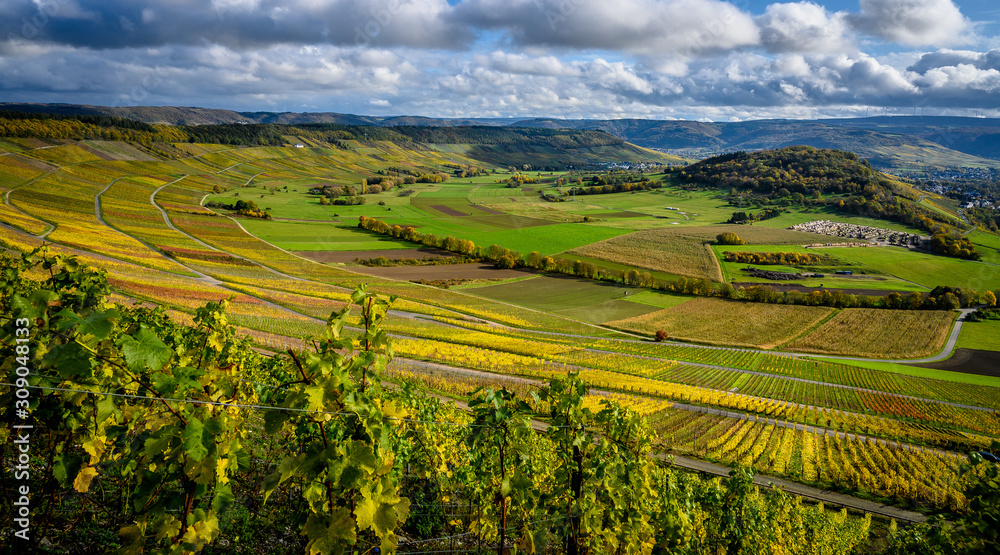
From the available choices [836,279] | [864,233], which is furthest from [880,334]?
[864,233]

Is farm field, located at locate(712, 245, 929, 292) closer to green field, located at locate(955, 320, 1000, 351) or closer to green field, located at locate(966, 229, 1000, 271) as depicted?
green field, located at locate(955, 320, 1000, 351)

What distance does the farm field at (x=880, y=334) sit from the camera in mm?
64231

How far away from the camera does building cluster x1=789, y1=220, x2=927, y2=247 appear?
11988cm

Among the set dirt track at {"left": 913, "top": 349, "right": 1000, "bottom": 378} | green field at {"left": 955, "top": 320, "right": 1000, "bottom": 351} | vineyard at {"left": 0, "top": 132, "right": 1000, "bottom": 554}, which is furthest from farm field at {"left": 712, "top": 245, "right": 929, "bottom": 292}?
dirt track at {"left": 913, "top": 349, "right": 1000, "bottom": 378}

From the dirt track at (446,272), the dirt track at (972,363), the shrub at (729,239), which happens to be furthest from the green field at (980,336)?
the dirt track at (446,272)

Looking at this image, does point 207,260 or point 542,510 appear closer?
point 542,510

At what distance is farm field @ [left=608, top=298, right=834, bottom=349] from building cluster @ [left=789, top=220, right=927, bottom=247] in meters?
64.2

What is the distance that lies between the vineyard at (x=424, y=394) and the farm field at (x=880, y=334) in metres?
0.49

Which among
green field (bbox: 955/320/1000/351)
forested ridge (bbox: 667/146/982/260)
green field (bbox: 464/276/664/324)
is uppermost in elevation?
forested ridge (bbox: 667/146/982/260)

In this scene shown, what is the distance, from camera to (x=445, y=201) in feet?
532

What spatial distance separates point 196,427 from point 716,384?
50140 mm

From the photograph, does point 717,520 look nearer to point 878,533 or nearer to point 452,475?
point 452,475

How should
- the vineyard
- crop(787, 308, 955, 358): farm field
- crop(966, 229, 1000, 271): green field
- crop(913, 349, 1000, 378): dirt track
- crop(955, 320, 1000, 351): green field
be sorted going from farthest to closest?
crop(966, 229, 1000, 271): green field, crop(955, 320, 1000, 351): green field, crop(787, 308, 955, 358): farm field, crop(913, 349, 1000, 378): dirt track, the vineyard

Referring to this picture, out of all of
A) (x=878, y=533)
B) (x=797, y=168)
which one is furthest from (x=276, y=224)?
(x=797, y=168)
